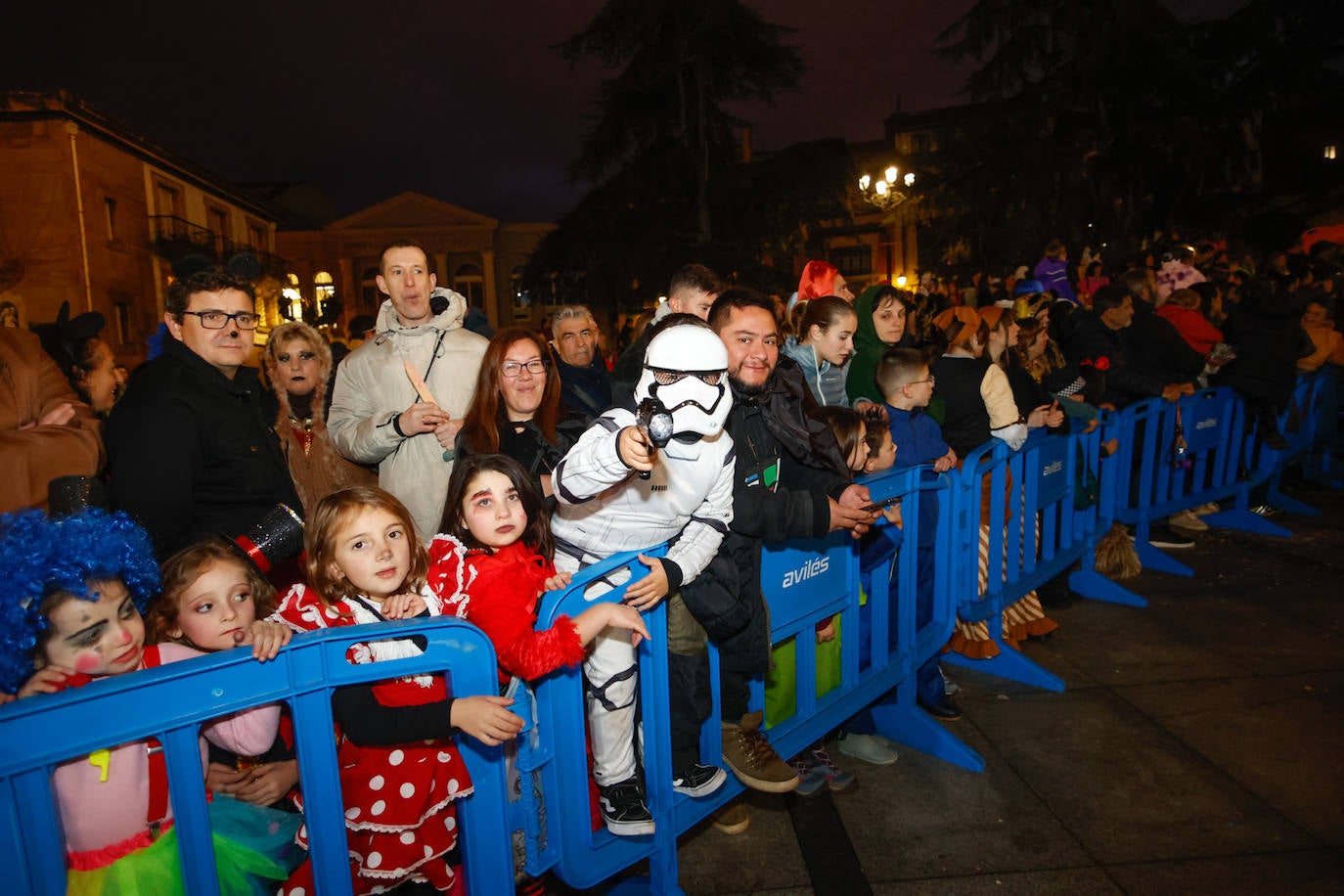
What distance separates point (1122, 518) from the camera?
242 inches

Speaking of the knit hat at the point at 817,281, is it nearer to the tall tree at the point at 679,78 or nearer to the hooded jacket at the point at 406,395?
the hooded jacket at the point at 406,395

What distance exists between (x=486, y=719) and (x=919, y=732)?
2.76 meters

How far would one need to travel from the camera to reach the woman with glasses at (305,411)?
404 cm

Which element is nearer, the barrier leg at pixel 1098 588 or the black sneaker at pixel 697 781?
the black sneaker at pixel 697 781

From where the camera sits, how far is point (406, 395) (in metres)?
3.72

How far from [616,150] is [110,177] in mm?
18793

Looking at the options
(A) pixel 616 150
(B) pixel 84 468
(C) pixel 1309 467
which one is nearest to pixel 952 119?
(A) pixel 616 150

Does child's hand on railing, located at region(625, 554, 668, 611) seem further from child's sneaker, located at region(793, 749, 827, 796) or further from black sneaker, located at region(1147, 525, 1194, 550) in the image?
black sneaker, located at region(1147, 525, 1194, 550)

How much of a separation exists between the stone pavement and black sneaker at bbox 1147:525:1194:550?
1.85m

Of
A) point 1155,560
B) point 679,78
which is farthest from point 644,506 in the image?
point 679,78

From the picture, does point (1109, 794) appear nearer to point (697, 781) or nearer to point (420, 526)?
point (697, 781)

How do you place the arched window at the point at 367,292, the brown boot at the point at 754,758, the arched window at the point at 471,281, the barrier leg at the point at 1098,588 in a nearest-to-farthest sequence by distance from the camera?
the brown boot at the point at 754,758
the barrier leg at the point at 1098,588
the arched window at the point at 367,292
the arched window at the point at 471,281

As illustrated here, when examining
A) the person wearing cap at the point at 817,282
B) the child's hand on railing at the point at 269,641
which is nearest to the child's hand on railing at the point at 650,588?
the child's hand on railing at the point at 269,641

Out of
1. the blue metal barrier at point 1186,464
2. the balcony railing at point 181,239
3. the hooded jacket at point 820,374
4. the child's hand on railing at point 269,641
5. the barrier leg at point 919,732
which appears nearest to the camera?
the child's hand on railing at point 269,641
